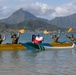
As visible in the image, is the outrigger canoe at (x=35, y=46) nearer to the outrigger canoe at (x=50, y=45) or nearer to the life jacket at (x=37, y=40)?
the outrigger canoe at (x=50, y=45)

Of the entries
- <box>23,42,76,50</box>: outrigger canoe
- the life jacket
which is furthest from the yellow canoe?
the life jacket

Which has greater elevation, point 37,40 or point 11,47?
point 37,40

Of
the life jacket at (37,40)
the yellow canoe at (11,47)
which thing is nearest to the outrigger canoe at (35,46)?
the yellow canoe at (11,47)

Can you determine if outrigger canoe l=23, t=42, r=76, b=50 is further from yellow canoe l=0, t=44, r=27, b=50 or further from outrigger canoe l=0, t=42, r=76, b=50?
yellow canoe l=0, t=44, r=27, b=50

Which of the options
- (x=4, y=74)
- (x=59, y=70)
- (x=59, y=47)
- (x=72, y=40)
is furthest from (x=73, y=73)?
(x=72, y=40)

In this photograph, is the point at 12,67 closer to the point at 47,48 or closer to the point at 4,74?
the point at 4,74

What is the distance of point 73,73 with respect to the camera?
45.5ft

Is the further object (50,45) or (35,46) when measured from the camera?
(50,45)

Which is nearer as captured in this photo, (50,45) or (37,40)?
(50,45)

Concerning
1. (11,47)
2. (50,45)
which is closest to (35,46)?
(50,45)

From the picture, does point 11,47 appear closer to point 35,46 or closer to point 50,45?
point 35,46

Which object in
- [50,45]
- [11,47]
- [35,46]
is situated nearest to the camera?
[11,47]

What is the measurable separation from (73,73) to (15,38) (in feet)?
43.8

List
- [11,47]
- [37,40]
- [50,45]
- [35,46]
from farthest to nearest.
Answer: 1. [37,40]
2. [50,45]
3. [35,46]
4. [11,47]
